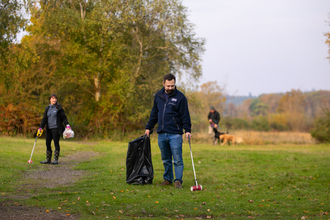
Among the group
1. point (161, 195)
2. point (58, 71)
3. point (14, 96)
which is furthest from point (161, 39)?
point (161, 195)

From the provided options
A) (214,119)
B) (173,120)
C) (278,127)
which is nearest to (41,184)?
(173,120)

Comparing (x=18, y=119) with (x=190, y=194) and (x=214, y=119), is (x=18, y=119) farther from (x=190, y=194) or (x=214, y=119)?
(x=190, y=194)

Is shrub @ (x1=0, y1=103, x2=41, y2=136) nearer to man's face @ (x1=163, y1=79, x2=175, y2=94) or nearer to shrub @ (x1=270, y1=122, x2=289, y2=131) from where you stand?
A: man's face @ (x1=163, y1=79, x2=175, y2=94)

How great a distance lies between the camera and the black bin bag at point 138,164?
7.23m

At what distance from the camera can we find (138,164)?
7.30 m

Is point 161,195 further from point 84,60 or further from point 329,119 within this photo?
point 329,119

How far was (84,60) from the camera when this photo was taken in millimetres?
22406

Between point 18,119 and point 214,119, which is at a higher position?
point 214,119

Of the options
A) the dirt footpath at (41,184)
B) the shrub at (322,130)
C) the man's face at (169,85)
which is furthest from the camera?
the shrub at (322,130)

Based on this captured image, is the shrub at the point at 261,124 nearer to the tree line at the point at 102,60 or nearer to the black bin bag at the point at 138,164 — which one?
the tree line at the point at 102,60

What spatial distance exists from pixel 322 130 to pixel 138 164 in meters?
22.5

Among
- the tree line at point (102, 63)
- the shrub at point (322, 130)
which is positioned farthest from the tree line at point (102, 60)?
the shrub at point (322, 130)

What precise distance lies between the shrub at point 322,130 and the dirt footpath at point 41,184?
20670mm

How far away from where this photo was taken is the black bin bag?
7226 mm
